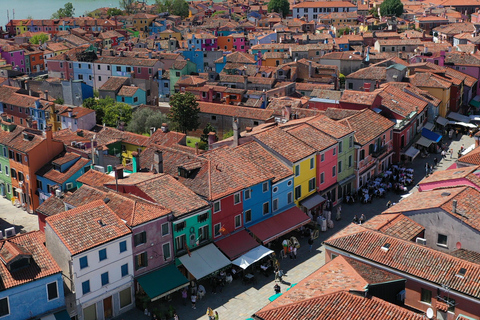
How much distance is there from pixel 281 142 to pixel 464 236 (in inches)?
615

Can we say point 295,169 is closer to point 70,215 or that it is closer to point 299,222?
point 299,222

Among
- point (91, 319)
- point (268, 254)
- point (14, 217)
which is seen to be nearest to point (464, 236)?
point (268, 254)

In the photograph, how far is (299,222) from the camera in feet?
135

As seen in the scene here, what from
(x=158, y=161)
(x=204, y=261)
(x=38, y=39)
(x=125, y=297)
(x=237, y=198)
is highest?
(x=38, y=39)

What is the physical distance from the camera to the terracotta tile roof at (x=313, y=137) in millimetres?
45156

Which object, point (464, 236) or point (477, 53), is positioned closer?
point (464, 236)

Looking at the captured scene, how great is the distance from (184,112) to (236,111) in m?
5.90

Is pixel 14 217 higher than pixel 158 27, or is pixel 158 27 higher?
pixel 158 27

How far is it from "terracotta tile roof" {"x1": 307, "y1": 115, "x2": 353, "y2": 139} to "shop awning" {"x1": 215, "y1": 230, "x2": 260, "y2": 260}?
508 inches

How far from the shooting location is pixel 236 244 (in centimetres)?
3759

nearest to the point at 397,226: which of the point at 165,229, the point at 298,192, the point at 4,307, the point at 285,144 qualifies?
the point at 298,192

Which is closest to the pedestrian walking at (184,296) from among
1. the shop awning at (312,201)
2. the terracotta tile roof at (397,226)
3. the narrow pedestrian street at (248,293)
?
the narrow pedestrian street at (248,293)

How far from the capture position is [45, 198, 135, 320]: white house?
100ft

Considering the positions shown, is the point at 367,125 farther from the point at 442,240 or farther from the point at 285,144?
the point at 442,240
